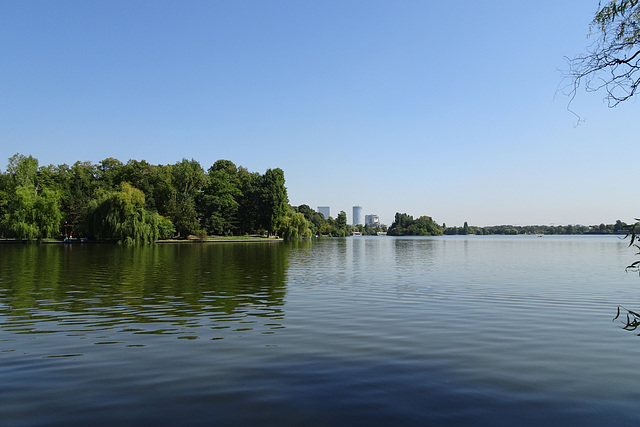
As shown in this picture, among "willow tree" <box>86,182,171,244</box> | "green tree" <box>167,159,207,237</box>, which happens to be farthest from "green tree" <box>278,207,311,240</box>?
"willow tree" <box>86,182,171,244</box>

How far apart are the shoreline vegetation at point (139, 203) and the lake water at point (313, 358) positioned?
147ft

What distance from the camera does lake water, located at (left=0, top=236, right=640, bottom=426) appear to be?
504cm

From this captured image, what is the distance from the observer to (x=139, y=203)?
58969mm

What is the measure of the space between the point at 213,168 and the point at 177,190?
2985cm

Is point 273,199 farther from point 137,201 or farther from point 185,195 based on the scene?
point 137,201

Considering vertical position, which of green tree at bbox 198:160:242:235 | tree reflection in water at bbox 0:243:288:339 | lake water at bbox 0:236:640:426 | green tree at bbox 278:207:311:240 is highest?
green tree at bbox 198:160:242:235

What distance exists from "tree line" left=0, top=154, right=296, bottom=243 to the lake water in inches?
1801

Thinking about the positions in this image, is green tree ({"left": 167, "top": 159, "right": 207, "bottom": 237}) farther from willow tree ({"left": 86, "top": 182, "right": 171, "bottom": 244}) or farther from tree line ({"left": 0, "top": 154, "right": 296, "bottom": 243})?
willow tree ({"left": 86, "top": 182, "right": 171, "bottom": 244})

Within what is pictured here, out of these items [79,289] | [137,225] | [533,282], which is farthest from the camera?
[137,225]

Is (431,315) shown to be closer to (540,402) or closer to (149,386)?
(540,402)

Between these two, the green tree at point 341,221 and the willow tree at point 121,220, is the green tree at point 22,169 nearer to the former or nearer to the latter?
the willow tree at point 121,220

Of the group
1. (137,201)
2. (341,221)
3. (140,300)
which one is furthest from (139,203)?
(341,221)

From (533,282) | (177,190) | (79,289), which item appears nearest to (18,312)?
(79,289)

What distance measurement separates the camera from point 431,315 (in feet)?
37.3
